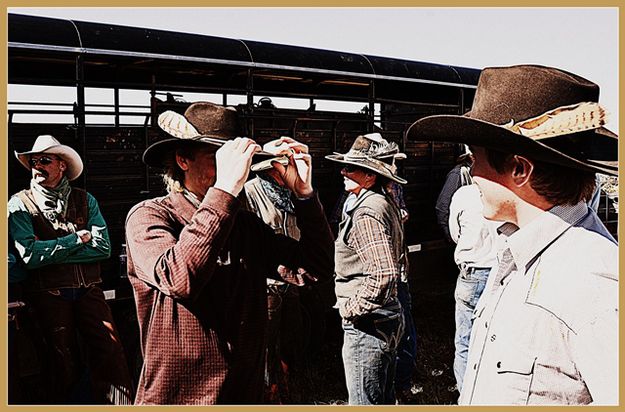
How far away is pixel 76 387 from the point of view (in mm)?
5090

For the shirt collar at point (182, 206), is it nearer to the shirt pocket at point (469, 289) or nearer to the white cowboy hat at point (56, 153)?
the white cowboy hat at point (56, 153)

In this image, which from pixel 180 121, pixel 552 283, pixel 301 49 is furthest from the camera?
pixel 301 49

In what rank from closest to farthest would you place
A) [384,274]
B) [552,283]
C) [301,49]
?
[552,283], [384,274], [301,49]

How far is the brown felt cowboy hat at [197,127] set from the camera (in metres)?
2.79

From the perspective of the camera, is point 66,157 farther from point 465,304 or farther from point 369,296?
point 465,304

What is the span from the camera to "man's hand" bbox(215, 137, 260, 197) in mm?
2410

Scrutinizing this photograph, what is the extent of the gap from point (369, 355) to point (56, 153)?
2.70 metres

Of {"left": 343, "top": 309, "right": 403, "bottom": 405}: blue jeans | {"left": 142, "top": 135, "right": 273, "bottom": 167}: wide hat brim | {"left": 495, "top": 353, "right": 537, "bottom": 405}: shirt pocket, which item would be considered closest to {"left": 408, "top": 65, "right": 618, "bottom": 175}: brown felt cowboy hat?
{"left": 495, "top": 353, "right": 537, "bottom": 405}: shirt pocket

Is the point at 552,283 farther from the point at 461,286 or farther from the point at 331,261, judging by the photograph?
the point at 461,286

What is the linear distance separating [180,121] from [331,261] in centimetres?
84

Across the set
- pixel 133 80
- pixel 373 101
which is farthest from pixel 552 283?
pixel 373 101

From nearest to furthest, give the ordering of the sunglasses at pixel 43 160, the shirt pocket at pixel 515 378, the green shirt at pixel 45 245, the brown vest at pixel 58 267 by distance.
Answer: the shirt pocket at pixel 515 378 → the green shirt at pixel 45 245 → the brown vest at pixel 58 267 → the sunglasses at pixel 43 160

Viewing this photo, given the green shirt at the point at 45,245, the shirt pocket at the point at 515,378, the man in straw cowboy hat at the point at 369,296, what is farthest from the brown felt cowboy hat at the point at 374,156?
the shirt pocket at the point at 515,378

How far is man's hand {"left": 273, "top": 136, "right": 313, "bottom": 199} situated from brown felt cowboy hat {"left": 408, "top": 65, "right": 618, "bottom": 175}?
87cm
